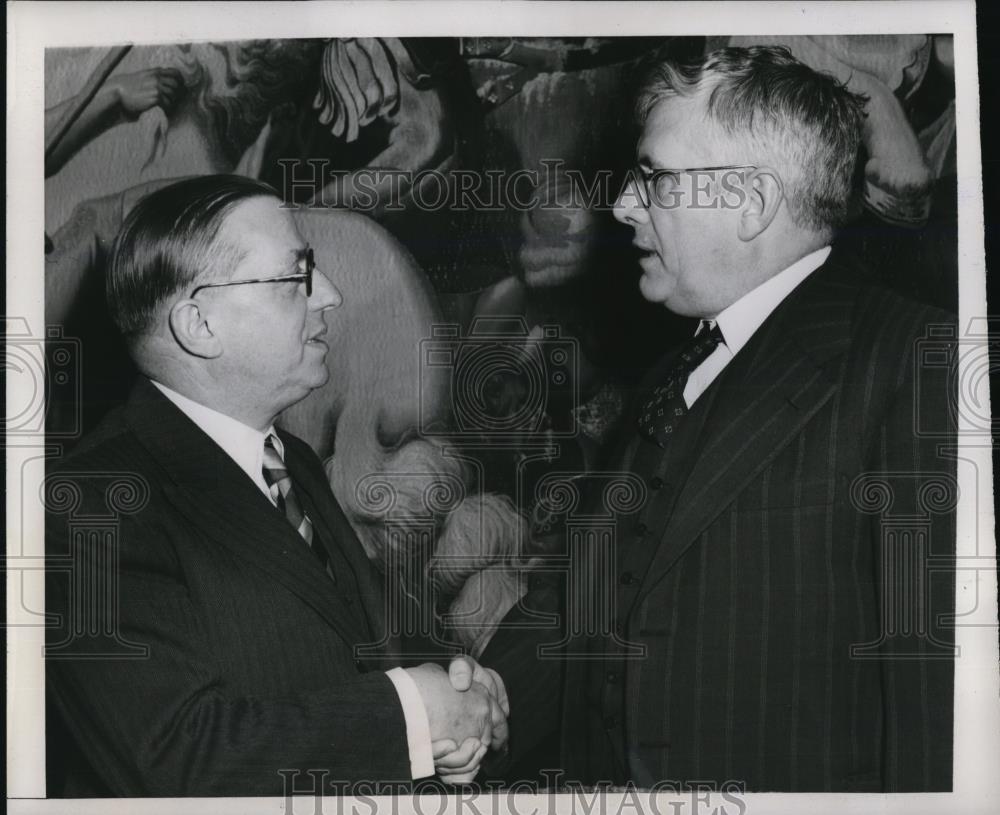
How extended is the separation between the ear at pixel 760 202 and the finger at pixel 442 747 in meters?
1.73

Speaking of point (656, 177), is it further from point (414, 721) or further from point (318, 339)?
point (414, 721)

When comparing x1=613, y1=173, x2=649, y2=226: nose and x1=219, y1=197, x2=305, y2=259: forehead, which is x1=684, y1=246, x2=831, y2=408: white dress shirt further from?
x1=219, y1=197, x2=305, y2=259: forehead

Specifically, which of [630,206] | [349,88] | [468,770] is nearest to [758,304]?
[630,206]

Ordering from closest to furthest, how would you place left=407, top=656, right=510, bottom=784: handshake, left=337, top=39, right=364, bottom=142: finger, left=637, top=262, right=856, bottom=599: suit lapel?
left=637, top=262, right=856, bottom=599: suit lapel → left=407, top=656, right=510, bottom=784: handshake → left=337, top=39, right=364, bottom=142: finger

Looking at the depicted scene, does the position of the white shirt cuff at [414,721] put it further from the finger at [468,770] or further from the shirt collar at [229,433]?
the shirt collar at [229,433]

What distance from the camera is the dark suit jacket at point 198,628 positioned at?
10.3 ft

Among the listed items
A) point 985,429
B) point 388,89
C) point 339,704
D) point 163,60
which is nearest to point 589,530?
point 339,704

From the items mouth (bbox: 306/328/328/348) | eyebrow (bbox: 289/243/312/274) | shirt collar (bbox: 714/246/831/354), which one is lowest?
mouth (bbox: 306/328/328/348)

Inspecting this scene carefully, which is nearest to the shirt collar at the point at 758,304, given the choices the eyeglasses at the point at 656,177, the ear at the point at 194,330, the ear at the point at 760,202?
the ear at the point at 760,202

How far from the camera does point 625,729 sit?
10.5 ft

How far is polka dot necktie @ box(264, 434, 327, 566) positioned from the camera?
3.26m

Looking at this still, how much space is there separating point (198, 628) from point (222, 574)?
17 cm

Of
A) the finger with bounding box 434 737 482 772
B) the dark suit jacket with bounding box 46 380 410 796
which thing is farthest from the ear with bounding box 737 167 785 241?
the finger with bounding box 434 737 482 772

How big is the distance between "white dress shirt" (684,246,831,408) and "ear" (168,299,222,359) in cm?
141
